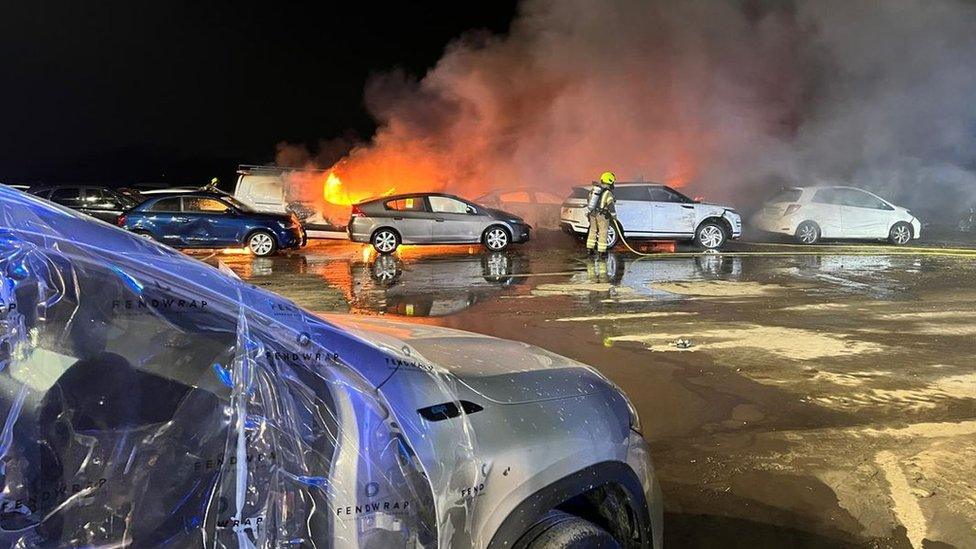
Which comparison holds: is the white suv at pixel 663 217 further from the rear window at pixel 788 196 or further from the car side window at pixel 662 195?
the rear window at pixel 788 196

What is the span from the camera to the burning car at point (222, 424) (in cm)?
162

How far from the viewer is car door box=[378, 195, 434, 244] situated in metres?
15.0

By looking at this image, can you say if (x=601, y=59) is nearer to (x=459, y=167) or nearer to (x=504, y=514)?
(x=459, y=167)

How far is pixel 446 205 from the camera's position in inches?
602

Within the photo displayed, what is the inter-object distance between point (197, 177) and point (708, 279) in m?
65.5

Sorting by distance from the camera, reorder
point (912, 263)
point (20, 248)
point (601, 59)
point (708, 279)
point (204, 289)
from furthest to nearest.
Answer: point (601, 59) → point (912, 263) → point (708, 279) → point (204, 289) → point (20, 248)

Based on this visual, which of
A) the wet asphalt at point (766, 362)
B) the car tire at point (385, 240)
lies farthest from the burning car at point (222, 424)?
the car tire at point (385, 240)

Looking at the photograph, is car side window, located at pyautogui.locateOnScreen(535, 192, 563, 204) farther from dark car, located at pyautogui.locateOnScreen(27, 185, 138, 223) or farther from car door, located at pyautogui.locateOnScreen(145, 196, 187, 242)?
dark car, located at pyautogui.locateOnScreen(27, 185, 138, 223)

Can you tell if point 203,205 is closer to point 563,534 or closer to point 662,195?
point 662,195

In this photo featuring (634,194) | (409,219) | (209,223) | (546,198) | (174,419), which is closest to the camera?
(174,419)

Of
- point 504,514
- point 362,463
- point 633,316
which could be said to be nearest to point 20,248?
point 362,463

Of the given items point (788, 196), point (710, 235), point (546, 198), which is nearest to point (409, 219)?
point (546, 198)

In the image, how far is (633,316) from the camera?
26.4ft

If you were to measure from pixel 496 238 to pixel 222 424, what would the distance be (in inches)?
539
